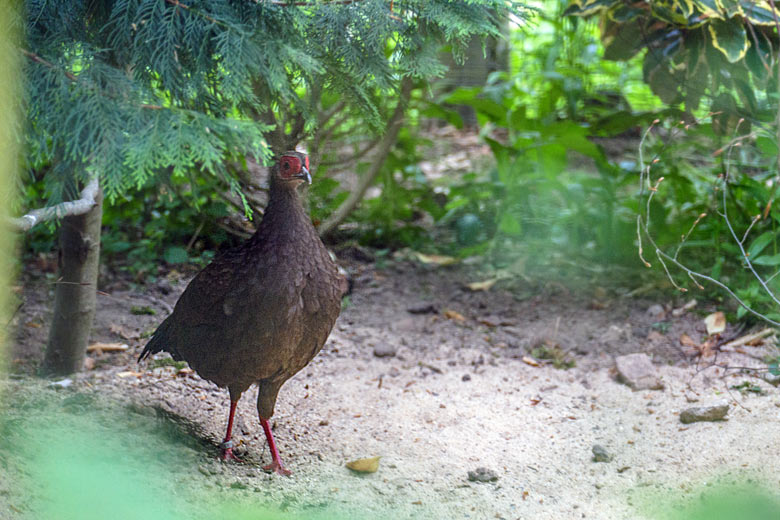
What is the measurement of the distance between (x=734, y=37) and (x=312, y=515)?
294cm

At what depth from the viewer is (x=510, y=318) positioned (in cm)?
429

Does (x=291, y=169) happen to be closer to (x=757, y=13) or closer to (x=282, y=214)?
(x=282, y=214)

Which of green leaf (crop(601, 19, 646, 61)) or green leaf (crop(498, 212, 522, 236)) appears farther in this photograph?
green leaf (crop(498, 212, 522, 236))

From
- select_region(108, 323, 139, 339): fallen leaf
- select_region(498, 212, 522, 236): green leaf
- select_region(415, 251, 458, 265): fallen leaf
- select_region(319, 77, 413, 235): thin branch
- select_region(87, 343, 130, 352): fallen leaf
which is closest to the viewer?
select_region(87, 343, 130, 352): fallen leaf

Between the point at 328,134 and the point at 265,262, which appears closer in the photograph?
the point at 265,262

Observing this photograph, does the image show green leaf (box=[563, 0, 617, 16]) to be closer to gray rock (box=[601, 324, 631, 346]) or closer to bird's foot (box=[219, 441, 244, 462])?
gray rock (box=[601, 324, 631, 346])

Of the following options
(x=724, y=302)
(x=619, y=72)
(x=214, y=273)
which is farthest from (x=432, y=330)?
(x=619, y=72)

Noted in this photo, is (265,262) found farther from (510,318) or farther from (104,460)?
(510,318)

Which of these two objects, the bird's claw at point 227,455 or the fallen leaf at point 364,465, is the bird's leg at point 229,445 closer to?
the bird's claw at point 227,455

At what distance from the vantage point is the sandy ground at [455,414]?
8.07 ft

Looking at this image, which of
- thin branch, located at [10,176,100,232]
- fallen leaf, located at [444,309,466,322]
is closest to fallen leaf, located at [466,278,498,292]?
fallen leaf, located at [444,309,466,322]

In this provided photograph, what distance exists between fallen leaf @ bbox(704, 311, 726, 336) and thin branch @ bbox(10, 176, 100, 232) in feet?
9.89

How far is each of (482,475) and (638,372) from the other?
115 centimetres

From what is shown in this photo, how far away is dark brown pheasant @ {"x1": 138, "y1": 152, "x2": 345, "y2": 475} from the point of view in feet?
7.92
